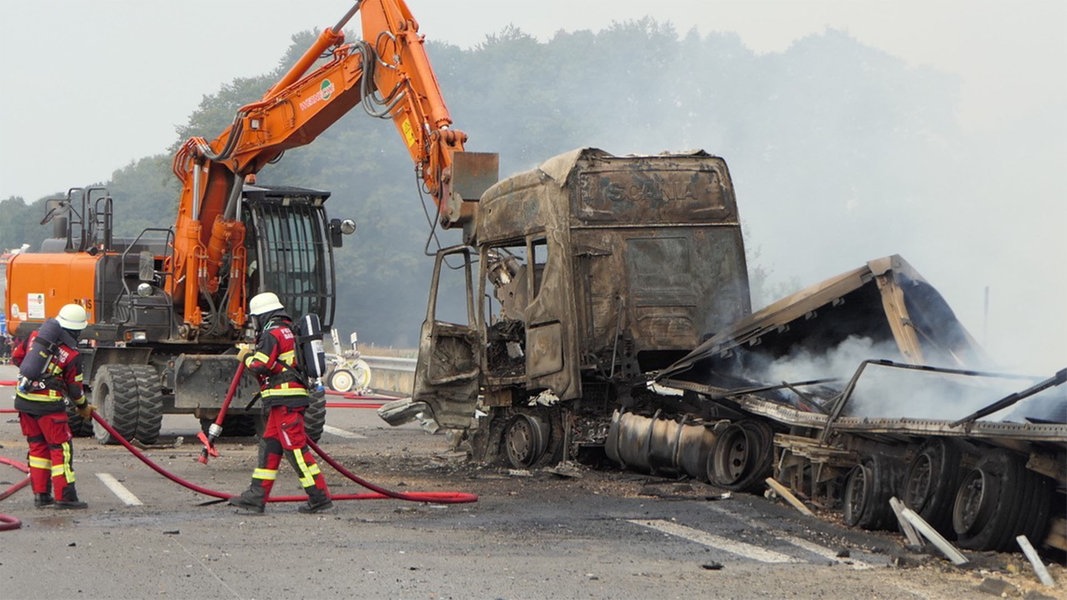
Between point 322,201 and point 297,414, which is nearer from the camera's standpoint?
point 297,414

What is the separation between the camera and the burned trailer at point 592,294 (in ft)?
45.1

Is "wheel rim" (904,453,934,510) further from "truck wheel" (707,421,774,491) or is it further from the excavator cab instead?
the excavator cab

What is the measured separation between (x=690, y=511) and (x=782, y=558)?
2.14m

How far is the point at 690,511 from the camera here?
11242 millimetres

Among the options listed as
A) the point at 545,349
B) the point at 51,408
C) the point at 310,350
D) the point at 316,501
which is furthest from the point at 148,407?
the point at 316,501

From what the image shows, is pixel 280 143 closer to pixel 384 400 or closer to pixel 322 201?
pixel 322 201

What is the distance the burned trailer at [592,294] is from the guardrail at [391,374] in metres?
14.9

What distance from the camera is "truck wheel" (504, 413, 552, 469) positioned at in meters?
14.3

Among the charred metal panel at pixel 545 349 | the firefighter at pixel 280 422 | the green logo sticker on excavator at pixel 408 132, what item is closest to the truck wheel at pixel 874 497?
the charred metal panel at pixel 545 349

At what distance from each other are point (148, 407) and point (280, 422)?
6769 millimetres

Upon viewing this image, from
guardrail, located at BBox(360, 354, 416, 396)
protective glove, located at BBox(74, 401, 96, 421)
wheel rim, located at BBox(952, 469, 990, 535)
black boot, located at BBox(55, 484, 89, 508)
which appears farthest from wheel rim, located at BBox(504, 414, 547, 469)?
guardrail, located at BBox(360, 354, 416, 396)

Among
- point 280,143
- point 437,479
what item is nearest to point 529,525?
point 437,479

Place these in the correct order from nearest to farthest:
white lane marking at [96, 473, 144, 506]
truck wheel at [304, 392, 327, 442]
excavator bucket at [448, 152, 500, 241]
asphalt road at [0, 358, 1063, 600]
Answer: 1. asphalt road at [0, 358, 1063, 600]
2. white lane marking at [96, 473, 144, 506]
3. excavator bucket at [448, 152, 500, 241]
4. truck wheel at [304, 392, 327, 442]

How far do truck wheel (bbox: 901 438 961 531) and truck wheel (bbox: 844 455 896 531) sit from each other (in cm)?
19
